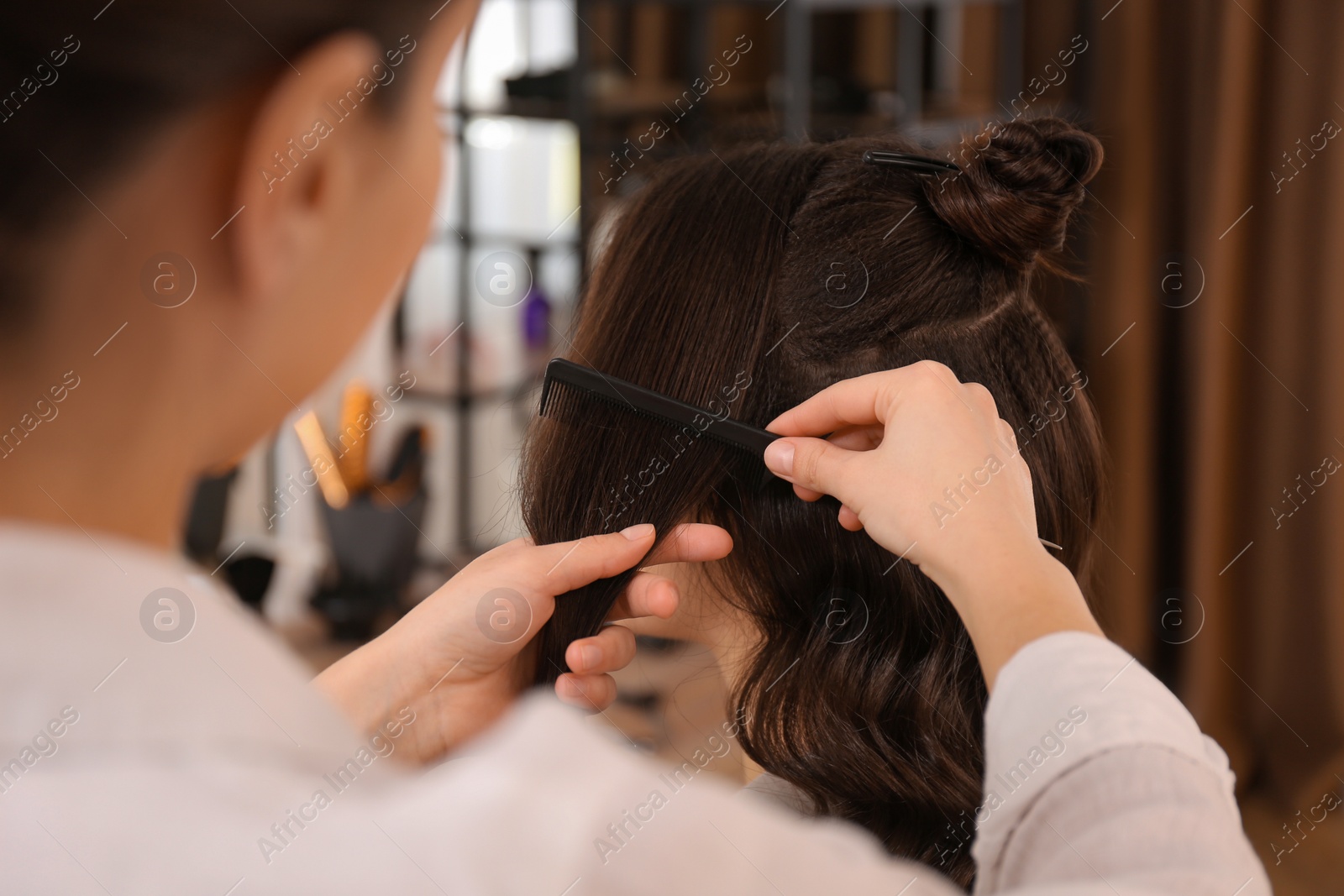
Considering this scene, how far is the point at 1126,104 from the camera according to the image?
153 centimetres

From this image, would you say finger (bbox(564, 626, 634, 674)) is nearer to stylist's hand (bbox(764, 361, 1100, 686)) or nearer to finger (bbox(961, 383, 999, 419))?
stylist's hand (bbox(764, 361, 1100, 686))

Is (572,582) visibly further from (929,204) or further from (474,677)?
(929,204)

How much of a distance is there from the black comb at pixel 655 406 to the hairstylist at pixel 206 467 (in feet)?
0.83

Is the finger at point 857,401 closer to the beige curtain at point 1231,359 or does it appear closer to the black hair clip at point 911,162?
the black hair clip at point 911,162

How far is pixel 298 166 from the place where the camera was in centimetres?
27

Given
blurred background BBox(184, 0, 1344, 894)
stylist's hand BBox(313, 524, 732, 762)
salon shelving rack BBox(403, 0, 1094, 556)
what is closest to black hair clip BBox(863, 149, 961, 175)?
stylist's hand BBox(313, 524, 732, 762)

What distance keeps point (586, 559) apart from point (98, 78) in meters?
0.39

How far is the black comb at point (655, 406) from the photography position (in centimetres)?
55

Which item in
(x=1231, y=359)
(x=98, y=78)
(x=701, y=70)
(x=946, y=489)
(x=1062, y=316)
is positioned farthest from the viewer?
(x=701, y=70)

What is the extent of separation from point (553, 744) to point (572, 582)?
0.33m

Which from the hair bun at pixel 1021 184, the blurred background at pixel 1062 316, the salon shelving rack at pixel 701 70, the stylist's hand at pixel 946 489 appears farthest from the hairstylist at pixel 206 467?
the salon shelving rack at pixel 701 70

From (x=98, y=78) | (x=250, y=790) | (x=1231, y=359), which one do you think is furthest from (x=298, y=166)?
(x=1231, y=359)

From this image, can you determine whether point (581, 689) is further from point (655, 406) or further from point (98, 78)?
point (98, 78)

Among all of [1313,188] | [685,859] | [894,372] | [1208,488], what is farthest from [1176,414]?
[685,859]
